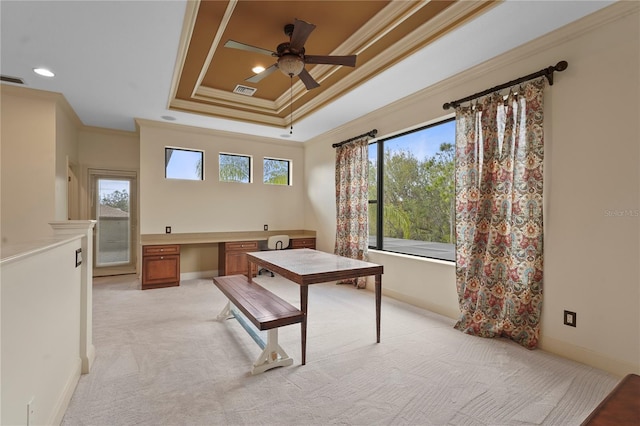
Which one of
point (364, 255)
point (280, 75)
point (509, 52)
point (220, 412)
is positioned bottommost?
point (220, 412)

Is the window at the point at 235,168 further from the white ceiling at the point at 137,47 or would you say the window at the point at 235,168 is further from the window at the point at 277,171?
the white ceiling at the point at 137,47

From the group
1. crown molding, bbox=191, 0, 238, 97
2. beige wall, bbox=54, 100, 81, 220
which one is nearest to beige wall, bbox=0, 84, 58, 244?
beige wall, bbox=54, 100, 81, 220

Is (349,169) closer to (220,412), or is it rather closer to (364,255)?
(364,255)

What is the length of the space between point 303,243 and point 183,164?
8.97 ft

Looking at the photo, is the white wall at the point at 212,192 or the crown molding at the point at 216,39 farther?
the white wall at the point at 212,192

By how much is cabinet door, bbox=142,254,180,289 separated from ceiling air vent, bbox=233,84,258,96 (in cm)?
283

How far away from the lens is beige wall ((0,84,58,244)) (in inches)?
154

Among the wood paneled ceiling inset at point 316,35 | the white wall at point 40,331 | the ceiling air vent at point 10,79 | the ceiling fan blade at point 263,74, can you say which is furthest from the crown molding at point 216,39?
the white wall at point 40,331

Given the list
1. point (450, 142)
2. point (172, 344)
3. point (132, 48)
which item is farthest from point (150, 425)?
point (450, 142)

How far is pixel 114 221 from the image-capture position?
5.92 meters

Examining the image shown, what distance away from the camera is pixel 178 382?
225 centimetres

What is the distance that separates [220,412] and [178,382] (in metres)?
0.53

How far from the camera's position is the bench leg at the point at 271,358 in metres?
2.42

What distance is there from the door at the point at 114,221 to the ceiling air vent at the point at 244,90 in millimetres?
3047
